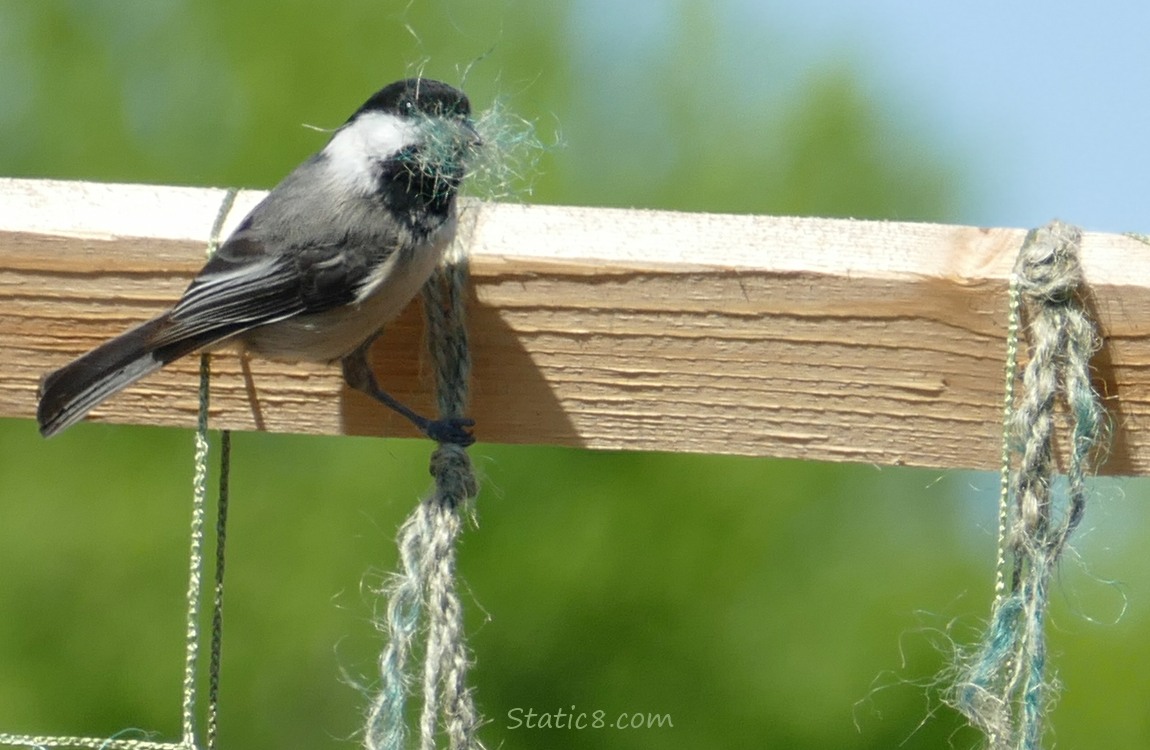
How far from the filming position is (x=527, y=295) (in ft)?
3.94

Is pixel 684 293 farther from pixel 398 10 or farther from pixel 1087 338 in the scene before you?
pixel 398 10

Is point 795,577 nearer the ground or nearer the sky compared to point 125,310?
nearer the sky

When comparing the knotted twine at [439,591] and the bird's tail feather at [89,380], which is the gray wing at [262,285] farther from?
the knotted twine at [439,591]

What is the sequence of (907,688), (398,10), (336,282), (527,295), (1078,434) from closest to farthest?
(1078,434), (527,295), (336,282), (907,688), (398,10)

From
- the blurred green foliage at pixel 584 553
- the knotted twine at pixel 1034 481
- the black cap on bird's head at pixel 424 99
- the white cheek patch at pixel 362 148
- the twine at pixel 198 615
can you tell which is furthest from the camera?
the blurred green foliage at pixel 584 553

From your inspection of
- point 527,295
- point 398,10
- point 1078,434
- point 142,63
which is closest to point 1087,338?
point 1078,434

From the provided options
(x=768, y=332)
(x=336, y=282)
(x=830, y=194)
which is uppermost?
(x=830, y=194)

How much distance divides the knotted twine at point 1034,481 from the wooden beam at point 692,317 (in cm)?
3

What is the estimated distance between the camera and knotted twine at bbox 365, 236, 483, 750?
3.69 feet

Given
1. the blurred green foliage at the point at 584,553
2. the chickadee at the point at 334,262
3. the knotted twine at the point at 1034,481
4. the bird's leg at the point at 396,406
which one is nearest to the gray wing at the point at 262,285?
the chickadee at the point at 334,262

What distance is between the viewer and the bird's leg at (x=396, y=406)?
1.20 metres

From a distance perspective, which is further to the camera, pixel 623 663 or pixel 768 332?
pixel 623 663

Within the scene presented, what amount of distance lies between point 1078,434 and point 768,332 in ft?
0.95

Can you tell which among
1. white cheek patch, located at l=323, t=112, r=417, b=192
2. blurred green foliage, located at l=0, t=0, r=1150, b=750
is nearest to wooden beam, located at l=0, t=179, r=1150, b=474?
white cheek patch, located at l=323, t=112, r=417, b=192
